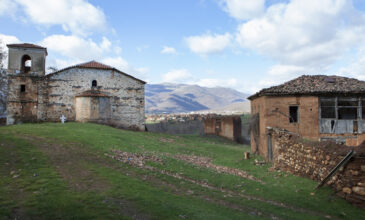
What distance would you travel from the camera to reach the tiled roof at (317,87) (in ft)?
62.9

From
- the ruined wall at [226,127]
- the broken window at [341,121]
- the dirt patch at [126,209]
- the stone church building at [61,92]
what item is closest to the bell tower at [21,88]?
the stone church building at [61,92]

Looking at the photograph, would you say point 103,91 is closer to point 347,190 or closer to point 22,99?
point 22,99

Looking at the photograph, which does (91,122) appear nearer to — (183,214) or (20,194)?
(20,194)

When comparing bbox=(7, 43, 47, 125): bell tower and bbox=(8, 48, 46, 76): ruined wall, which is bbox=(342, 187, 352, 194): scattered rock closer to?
bbox=(7, 43, 47, 125): bell tower

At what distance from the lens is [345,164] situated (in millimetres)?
10031

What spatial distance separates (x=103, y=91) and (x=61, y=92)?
4627mm

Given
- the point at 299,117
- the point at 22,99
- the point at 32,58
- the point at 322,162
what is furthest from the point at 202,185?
the point at 32,58

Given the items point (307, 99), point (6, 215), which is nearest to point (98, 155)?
point (6, 215)

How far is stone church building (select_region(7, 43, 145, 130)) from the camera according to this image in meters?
29.4

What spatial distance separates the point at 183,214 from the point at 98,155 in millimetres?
8285

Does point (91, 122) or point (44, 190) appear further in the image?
point (91, 122)

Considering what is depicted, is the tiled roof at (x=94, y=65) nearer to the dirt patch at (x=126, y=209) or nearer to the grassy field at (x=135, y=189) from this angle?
the grassy field at (x=135, y=189)

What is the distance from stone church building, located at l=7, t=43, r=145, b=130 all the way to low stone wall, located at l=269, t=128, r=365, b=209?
2067cm

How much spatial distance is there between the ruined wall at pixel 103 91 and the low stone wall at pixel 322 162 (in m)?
20.7
